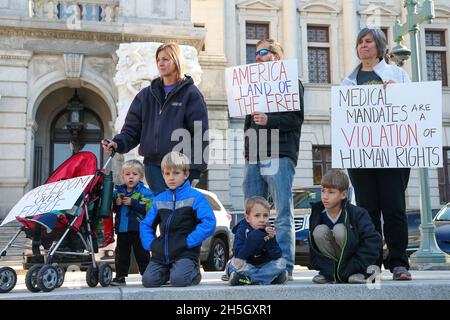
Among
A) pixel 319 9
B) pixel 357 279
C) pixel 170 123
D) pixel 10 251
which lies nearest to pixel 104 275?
pixel 170 123

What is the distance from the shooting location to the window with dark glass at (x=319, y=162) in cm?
2206

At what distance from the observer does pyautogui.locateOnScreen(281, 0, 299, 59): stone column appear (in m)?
22.4

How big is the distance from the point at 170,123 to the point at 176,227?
3.13 feet

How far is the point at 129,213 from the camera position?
493 cm

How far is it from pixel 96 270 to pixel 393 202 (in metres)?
2.44

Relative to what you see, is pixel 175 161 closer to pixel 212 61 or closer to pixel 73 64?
pixel 73 64

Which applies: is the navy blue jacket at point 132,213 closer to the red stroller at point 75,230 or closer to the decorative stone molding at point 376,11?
the red stroller at point 75,230

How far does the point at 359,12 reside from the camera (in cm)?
2341

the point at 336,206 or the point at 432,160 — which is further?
the point at 432,160

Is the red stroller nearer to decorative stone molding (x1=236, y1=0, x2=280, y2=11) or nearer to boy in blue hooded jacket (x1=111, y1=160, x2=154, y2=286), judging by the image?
boy in blue hooded jacket (x1=111, y1=160, x2=154, y2=286)

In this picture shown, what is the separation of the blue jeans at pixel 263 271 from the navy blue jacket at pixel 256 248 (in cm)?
5

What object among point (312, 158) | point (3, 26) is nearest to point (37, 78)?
point (3, 26)

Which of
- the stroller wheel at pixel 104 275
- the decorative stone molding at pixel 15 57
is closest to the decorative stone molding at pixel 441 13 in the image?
the decorative stone molding at pixel 15 57

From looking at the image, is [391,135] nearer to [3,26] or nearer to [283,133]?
[283,133]
